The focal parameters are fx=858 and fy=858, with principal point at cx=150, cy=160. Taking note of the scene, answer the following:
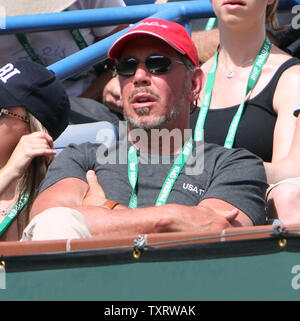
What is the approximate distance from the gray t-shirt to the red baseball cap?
→ 1.09ft

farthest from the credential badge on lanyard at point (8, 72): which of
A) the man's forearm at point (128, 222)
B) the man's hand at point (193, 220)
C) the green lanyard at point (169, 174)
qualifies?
the man's hand at point (193, 220)

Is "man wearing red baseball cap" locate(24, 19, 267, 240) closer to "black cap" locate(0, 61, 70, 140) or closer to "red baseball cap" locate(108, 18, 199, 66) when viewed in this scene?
"red baseball cap" locate(108, 18, 199, 66)

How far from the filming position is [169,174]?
288 cm

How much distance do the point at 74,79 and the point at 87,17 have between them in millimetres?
374

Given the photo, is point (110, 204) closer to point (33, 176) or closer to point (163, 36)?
point (33, 176)

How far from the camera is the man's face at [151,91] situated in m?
2.94

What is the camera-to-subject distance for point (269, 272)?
2.25m

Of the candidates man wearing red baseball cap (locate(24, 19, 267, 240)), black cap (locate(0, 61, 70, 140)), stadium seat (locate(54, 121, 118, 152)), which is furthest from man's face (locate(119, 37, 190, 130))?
stadium seat (locate(54, 121, 118, 152))

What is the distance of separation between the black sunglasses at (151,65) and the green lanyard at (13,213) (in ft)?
1.86

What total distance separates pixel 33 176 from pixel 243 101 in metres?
0.91

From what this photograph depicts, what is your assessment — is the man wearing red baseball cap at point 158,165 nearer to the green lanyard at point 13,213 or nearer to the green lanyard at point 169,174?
the green lanyard at point 169,174

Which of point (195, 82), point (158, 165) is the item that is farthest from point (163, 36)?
point (158, 165)
